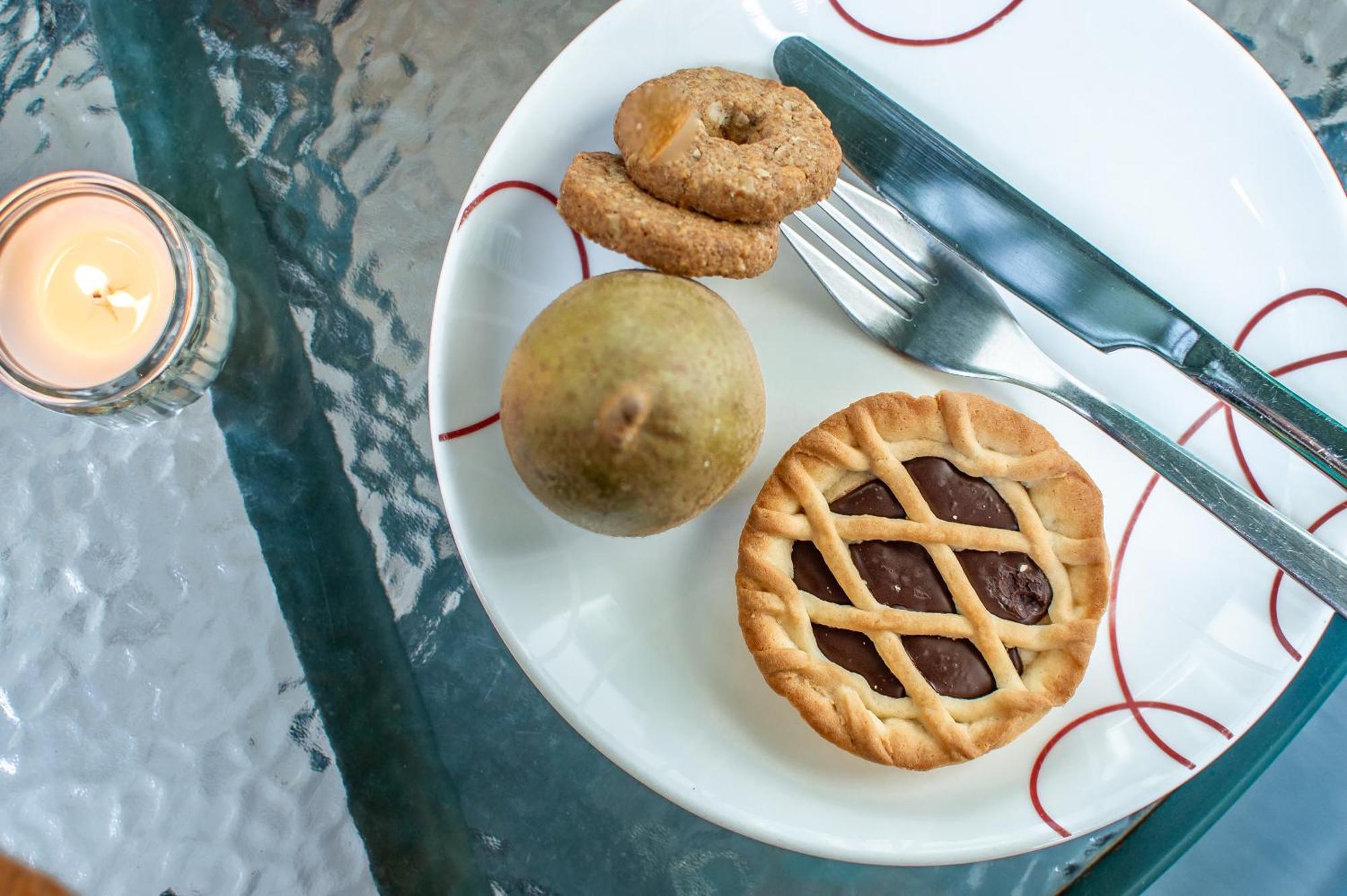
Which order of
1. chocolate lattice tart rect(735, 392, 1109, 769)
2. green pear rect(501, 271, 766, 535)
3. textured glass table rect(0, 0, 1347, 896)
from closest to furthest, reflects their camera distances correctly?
green pear rect(501, 271, 766, 535)
chocolate lattice tart rect(735, 392, 1109, 769)
textured glass table rect(0, 0, 1347, 896)

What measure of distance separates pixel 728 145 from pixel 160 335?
51cm

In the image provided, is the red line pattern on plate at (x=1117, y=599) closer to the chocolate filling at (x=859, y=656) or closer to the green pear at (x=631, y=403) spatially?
the chocolate filling at (x=859, y=656)

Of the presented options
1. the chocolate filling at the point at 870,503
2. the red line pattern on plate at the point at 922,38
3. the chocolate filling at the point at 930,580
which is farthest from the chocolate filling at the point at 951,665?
the red line pattern on plate at the point at 922,38

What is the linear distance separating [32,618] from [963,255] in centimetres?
93

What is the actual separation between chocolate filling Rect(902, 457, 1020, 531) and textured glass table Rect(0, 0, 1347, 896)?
14.7 inches

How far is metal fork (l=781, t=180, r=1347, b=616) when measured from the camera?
798 millimetres

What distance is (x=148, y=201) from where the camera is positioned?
0.79m

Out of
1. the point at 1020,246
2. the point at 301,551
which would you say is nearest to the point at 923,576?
the point at 1020,246

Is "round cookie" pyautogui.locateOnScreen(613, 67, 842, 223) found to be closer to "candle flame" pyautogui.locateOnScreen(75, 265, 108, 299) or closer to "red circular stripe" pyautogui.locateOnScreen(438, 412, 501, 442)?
"red circular stripe" pyautogui.locateOnScreen(438, 412, 501, 442)

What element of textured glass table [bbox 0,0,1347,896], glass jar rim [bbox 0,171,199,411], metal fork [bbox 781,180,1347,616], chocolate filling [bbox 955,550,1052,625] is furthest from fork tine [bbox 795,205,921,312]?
glass jar rim [bbox 0,171,199,411]

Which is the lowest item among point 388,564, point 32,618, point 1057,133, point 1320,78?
point 32,618

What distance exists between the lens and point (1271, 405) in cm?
77

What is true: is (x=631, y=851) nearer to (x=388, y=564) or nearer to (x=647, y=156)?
(x=388, y=564)

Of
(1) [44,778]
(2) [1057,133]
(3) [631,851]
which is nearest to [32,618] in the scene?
(1) [44,778]
